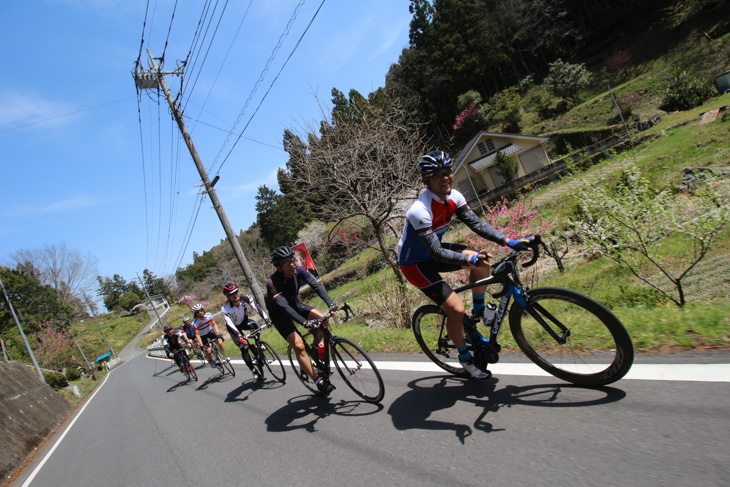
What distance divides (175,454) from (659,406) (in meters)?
5.76

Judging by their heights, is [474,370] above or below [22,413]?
below

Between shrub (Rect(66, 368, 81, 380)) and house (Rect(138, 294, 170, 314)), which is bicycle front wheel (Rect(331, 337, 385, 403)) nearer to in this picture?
shrub (Rect(66, 368, 81, 380))

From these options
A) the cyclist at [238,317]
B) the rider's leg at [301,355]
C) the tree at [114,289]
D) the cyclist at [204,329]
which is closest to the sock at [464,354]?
the rider's leg at [301,355]

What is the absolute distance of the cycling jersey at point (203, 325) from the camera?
34.6 ft

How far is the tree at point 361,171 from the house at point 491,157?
85.5ft

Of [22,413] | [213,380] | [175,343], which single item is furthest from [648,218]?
[22,413]

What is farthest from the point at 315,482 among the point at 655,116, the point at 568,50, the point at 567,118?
the point at 568,50

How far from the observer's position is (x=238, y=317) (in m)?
8.10

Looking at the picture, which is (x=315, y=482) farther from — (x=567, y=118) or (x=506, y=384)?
(x=567, y=118)

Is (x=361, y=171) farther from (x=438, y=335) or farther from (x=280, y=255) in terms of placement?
(x=438, y=335)

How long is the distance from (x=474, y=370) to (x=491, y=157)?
1529 inches

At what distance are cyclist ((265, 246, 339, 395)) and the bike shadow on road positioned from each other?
141cm

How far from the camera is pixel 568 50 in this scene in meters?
52.5

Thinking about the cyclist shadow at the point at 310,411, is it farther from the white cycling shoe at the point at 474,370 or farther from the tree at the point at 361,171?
the tree at the point at 361,171
